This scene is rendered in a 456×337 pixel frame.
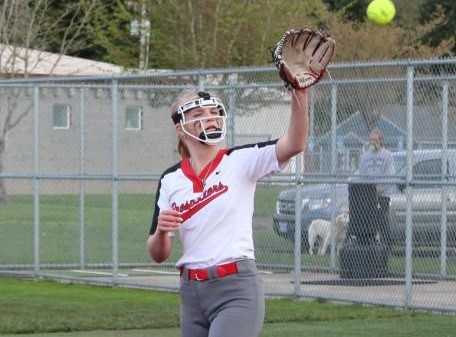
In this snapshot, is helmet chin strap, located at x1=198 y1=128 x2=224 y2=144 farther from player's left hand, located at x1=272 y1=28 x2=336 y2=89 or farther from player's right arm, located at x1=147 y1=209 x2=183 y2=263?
player's left hand, located at x1=272 y1=28 x2=336 y2=89

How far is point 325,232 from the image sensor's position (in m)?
15.5

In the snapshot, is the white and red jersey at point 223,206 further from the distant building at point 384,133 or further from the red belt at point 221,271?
the distant building at point 384,133

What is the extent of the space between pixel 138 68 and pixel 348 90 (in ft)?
60.3

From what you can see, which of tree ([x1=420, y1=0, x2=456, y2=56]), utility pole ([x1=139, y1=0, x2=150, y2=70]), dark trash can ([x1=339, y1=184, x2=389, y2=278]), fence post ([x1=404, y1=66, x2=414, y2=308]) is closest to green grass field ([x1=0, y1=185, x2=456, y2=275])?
dark trash can ([x1=339, y1=184, x2=389, y2=278])

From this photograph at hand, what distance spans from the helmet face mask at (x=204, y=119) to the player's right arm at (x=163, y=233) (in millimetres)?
404

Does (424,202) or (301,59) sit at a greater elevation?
(301,59)

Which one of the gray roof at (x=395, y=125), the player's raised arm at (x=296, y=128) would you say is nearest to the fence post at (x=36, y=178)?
the gray roof at (x=395, y=125)

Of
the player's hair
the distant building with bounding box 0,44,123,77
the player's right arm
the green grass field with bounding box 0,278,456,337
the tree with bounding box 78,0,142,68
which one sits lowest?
the green grass field with bounding box 0,278,456,337

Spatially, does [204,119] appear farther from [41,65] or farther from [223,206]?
[41,65]

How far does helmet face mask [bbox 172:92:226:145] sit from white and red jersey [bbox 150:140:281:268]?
0.14m

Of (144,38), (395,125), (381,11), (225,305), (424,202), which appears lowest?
(225,305)

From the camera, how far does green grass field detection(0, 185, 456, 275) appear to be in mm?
16156

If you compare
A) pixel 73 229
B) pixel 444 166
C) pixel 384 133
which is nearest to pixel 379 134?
pixel 384 133

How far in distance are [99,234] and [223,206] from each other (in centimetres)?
1535
